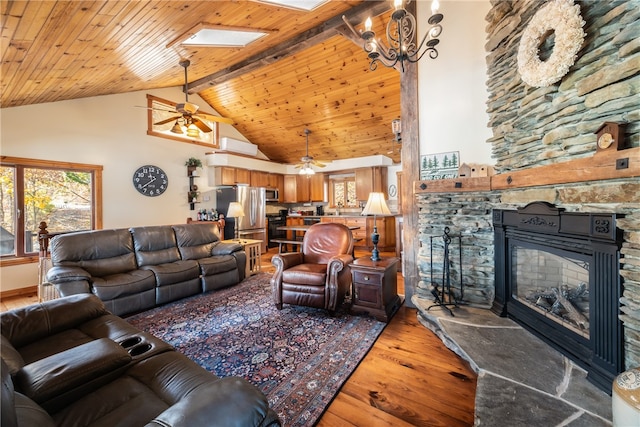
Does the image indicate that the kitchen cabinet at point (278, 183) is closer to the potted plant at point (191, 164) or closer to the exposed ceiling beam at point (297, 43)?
the potted plant at point (191, 164)

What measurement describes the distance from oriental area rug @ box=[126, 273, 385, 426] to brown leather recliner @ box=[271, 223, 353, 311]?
0.18 m

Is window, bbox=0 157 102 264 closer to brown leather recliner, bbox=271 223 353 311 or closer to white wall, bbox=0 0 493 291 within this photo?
white wall, bbox=0 0 493 291

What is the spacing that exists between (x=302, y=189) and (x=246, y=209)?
2.24 m

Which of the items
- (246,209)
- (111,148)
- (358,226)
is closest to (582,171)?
(358,226)

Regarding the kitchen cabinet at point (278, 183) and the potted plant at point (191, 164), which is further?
the kitchen cabinet at point (278, 183)

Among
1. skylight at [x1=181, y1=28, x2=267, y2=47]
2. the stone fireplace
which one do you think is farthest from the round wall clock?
the stone fireplace

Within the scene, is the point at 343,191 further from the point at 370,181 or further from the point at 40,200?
the point at 40,200

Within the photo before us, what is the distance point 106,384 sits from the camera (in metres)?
1.08

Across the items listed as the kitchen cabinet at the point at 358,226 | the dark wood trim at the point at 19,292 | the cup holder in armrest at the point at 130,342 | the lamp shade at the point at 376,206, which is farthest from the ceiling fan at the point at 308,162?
the dark wood trim at the point at 19,292

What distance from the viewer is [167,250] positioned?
12.1 ft

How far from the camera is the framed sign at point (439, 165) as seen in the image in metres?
2.72

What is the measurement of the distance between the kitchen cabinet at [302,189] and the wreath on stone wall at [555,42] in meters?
6.09

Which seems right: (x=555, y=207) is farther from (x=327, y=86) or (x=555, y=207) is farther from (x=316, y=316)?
(x=327, y=86)

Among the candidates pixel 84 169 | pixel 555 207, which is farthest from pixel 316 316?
pixel 84 169
